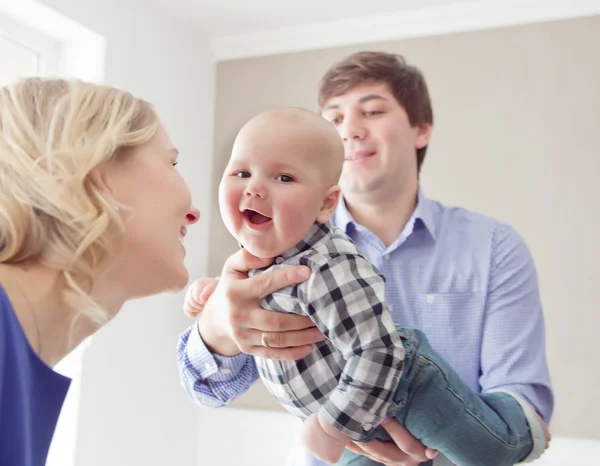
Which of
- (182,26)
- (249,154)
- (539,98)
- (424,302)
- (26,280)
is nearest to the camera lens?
(26,280)

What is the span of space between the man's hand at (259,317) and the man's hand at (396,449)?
0.21m

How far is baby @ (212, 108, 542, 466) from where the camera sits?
1.03 m

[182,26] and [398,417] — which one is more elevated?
[182,26]

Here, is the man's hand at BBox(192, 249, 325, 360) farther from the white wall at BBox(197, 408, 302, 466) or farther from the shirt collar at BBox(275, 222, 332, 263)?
the white wall at BBox(197, 408, 302, 466)

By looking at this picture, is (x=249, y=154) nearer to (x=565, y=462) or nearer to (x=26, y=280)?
(x=26, y=280)

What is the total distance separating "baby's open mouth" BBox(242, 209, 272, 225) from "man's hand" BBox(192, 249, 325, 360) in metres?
0.09

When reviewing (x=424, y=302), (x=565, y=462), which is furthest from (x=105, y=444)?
(x=565, y=462)

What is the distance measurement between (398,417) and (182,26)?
247 cm

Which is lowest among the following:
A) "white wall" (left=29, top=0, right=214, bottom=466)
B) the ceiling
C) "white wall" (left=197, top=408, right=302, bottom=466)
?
"white wall" (left=197, top=408, right=302, bottom=466)

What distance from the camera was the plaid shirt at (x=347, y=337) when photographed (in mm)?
1020

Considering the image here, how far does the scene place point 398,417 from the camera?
1.12m

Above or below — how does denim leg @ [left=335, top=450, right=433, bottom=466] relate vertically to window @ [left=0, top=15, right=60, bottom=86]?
below

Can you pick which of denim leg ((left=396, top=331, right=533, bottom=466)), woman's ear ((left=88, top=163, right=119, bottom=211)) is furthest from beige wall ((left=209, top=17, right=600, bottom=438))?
woman's ear ((left=88, top=163, right=119, bottom=211))

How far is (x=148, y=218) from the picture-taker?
1.05 m
